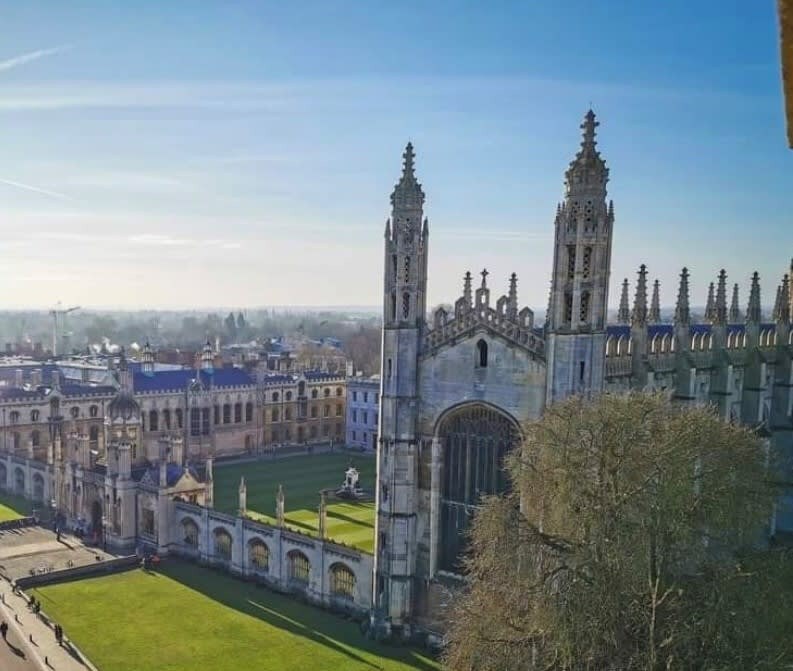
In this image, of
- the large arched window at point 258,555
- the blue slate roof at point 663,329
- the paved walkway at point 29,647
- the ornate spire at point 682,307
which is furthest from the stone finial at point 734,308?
the paved walkway at point 29,647

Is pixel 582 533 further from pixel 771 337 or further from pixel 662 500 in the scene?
pixel 771 337

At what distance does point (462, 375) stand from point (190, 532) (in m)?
19.8

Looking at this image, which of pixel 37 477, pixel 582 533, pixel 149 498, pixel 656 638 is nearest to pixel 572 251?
pixel 582 533

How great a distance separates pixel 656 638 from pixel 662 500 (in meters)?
3.05

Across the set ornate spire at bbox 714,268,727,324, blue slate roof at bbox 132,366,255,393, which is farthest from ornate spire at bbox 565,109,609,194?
blue slate roof at bbox 132,366,255,393

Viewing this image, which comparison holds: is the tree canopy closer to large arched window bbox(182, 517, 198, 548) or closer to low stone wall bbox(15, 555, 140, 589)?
large arched window bbox(182, 517, 198, 548)

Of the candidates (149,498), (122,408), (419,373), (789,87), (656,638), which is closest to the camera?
(789,87)

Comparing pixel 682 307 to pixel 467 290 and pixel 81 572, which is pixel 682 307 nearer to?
pixel 467 290

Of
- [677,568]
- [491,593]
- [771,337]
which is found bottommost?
[491,593]

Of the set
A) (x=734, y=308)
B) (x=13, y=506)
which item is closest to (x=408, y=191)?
(x=734, y=308)

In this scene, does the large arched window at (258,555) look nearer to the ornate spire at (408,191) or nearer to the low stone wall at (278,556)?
the low stone wall at (278,556)

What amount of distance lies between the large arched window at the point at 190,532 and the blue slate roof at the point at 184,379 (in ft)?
87.8

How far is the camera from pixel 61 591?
3494cm

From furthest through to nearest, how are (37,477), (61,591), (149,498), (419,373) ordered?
(37,477), (149,498), (61,591), (419,373)
